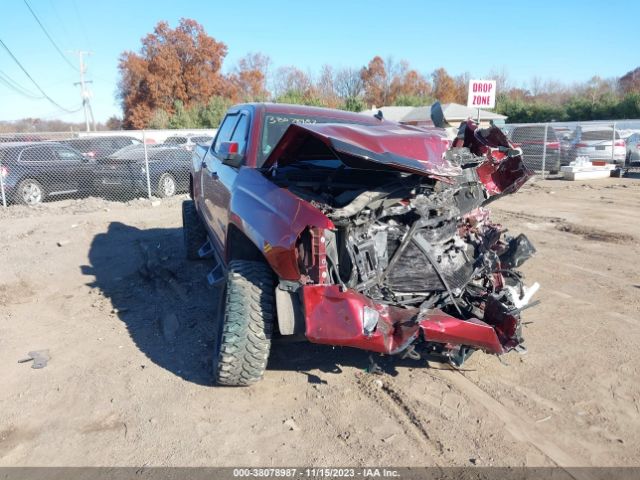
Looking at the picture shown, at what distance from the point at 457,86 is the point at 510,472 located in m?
60.8

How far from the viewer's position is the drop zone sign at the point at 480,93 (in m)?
16.8

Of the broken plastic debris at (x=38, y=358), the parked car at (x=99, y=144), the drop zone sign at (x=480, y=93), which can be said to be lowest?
the broken plastic debris at (x=38, y=358)

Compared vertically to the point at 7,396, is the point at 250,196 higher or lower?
higher

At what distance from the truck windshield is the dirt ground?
1.68 metres

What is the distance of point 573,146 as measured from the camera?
17766 mm

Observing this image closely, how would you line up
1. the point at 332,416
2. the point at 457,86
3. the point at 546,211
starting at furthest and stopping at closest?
1. the point at 457,86
2. the point at 546,211
3. the point at 332,416

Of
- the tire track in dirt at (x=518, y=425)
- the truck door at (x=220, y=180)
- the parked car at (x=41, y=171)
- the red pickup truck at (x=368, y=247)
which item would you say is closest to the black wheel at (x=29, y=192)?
the parked car at (x=41, y=171)

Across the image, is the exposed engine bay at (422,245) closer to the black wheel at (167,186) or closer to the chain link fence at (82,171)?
the chain link fence at (82,171)

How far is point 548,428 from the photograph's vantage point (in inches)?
123

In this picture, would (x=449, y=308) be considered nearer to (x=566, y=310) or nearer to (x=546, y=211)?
(x=566, y=310)

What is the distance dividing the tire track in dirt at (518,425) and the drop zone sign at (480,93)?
14441 mm

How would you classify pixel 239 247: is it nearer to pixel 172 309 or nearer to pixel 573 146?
pixel 172 309

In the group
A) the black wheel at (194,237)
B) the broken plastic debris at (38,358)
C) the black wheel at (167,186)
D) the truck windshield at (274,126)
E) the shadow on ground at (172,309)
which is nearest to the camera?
the shadow on ground at (172,309)

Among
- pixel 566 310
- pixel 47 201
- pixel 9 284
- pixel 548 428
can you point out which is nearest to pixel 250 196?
pixel 548 428
